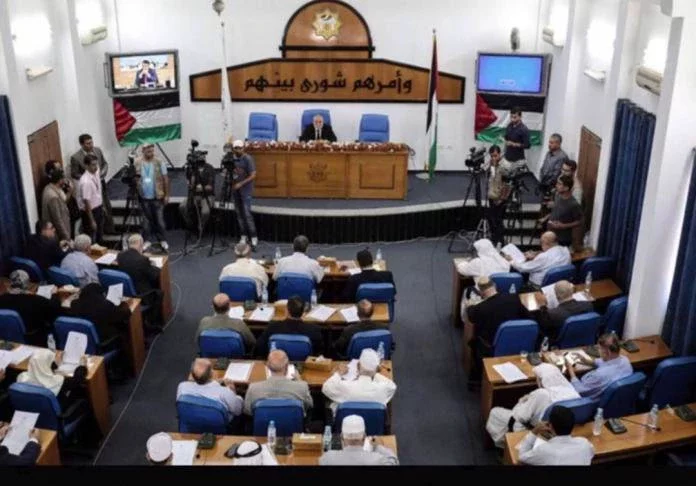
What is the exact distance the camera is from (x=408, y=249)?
1141 cm

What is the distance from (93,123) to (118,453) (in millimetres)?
7165

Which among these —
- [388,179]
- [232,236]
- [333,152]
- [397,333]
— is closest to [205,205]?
[232,236]

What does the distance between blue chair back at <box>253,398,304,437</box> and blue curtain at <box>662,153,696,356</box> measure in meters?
3.71

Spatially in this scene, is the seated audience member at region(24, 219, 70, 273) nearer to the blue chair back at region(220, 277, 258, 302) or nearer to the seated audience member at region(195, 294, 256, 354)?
the blue chair back at region(220, 277, 258, 302)

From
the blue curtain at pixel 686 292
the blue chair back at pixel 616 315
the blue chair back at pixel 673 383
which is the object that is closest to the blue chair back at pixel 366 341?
the blue chair back at pixel 673 383

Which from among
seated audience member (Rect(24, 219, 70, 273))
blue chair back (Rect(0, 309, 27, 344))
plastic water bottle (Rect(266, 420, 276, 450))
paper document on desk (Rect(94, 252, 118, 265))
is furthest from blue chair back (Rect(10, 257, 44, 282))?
plastic water bottle (Rect(266, 420, 276, 450))

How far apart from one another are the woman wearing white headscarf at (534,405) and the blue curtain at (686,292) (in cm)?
142

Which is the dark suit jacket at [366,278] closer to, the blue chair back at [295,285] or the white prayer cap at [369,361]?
the blue chair back at [295,285]

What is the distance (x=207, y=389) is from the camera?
5.79 meters

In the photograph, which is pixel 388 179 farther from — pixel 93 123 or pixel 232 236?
pixel 93 123

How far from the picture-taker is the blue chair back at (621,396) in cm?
592

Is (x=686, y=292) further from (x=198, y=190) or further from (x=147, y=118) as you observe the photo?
(x=147, y=118)

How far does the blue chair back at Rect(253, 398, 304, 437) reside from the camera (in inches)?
Result: 221

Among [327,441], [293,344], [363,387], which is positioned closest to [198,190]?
[293,344]
